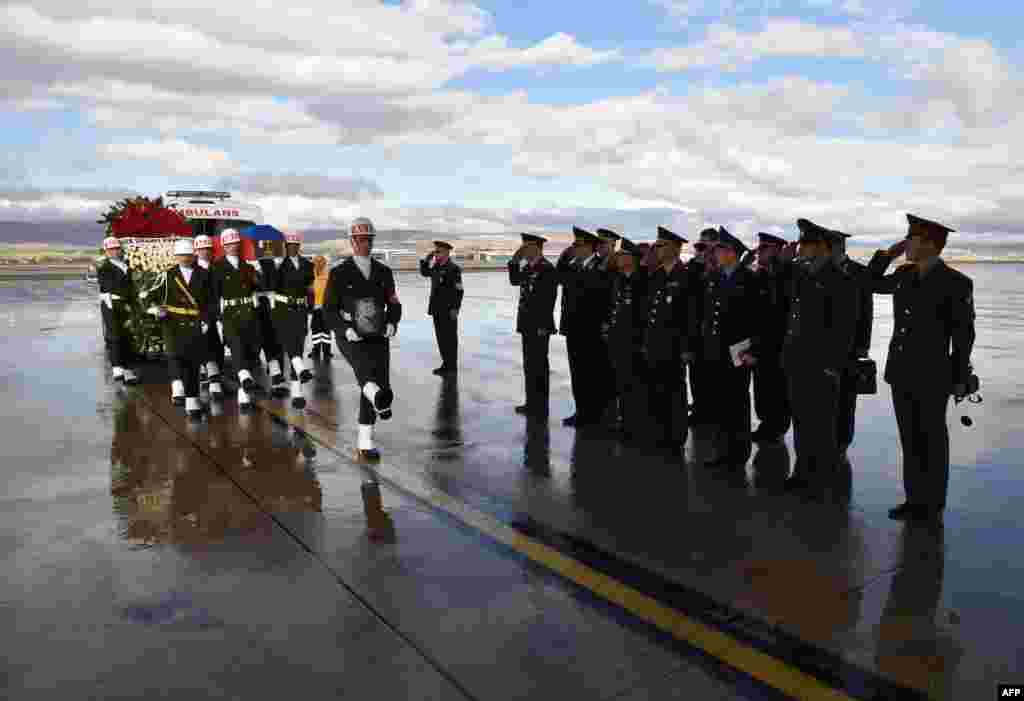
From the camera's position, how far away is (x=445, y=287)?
1157 centimetres

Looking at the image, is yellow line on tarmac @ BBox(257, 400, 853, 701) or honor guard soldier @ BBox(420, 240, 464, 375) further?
honor guard soldier @ BBox(420, 240, 464, 375)

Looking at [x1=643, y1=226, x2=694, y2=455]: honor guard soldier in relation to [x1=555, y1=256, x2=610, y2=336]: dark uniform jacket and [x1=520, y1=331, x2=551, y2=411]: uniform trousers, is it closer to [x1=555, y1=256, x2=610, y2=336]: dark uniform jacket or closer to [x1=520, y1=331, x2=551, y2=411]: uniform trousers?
[x1=555, y1=256, x2=610, y2=336]: dark uniform jacket

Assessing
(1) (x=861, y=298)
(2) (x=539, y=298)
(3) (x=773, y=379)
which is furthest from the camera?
(2) (x=539, y=298)

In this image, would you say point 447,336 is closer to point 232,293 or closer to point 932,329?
point 232,293

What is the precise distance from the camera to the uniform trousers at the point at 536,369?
870cm

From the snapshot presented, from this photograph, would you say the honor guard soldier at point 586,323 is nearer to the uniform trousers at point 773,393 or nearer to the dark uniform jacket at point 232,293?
the uniform trousers at point 773,393

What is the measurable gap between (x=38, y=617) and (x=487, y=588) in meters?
2.12

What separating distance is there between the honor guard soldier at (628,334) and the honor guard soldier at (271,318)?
4.26m

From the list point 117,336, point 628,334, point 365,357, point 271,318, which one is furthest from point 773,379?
point 117,336

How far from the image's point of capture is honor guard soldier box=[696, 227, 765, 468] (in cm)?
649

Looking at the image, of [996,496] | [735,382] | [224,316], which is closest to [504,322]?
[224,316]

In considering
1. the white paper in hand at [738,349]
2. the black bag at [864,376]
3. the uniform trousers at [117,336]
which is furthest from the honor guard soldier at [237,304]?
the black bag at [864,376]

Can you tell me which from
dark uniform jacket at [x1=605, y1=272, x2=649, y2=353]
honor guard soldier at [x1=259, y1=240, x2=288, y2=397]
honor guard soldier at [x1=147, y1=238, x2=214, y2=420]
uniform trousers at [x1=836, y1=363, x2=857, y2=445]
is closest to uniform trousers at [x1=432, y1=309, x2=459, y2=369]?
honor guard soldier at [x1=259, y1=240, x2=288, y2=397]

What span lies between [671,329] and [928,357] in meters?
2.26
